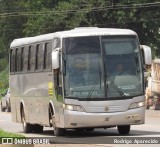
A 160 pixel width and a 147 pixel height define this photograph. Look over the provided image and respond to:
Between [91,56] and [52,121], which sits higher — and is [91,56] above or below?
above

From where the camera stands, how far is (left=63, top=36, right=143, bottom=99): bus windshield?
21422mm

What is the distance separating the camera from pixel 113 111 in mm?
21266

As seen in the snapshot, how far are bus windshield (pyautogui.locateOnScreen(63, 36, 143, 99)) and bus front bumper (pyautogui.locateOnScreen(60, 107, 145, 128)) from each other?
477mm

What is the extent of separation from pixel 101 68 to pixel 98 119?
1472 mm

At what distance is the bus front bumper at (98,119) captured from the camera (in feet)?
69.3

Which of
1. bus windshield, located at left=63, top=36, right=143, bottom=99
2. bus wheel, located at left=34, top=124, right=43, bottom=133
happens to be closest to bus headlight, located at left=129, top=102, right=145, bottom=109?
bus windshield, located at left=63, top=36, right=143, bottom=99

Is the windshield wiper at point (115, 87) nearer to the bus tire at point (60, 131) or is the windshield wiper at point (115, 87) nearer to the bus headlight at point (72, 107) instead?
the bus headlight at point (72, 107)

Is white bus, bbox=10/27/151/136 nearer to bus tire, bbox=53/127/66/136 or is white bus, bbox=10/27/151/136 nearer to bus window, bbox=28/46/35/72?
bus tire, bbox=53/127/66/136

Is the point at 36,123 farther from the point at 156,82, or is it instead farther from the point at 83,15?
the point at 83,15

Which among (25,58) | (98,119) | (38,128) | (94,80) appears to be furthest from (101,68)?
(38,128)

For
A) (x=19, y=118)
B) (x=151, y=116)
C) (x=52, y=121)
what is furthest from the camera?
(x=151, y=116)

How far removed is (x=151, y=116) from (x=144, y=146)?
19.7 metres

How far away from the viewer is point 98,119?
21125mm

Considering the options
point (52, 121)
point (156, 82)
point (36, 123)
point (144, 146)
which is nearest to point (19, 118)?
point (36, 123)
